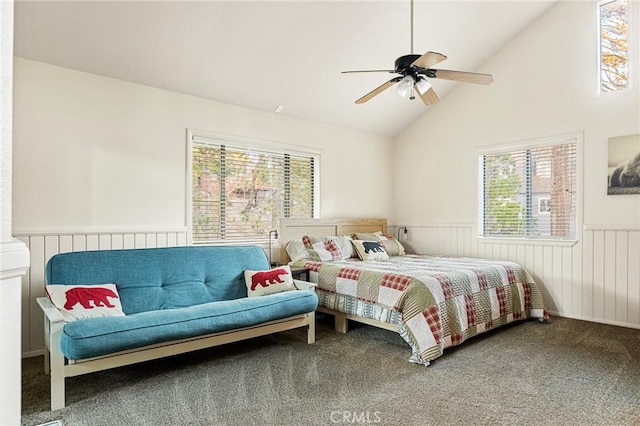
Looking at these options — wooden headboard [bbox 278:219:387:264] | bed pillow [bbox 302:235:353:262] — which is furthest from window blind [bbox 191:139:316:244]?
bed pillow [bbox 302:235:353:262]

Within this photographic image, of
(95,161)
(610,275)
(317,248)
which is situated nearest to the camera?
(95,161)

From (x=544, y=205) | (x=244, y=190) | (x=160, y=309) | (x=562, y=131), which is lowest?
(x=160, y=309)

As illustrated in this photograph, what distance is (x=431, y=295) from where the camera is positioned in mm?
3021

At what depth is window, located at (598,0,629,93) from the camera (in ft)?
12.8

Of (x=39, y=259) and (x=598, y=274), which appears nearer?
(x=39, y=259)

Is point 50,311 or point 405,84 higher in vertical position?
point 405,84

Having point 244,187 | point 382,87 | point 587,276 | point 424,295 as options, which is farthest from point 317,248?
point 587,276

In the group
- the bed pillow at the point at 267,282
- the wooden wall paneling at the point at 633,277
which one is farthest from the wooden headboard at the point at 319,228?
the wooden wall paneling at the point at 633,277

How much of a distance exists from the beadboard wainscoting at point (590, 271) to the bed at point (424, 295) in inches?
13.1

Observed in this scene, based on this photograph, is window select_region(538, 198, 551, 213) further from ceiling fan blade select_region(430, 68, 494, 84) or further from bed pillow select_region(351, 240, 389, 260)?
ceiling fan blade select_region(430, 68, 494, 84)

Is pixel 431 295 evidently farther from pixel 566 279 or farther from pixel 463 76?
pixel 566 279

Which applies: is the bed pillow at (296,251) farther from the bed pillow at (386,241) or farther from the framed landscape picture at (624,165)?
the framed landscape picture at (624,165)

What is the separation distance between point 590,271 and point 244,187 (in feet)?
12.4
